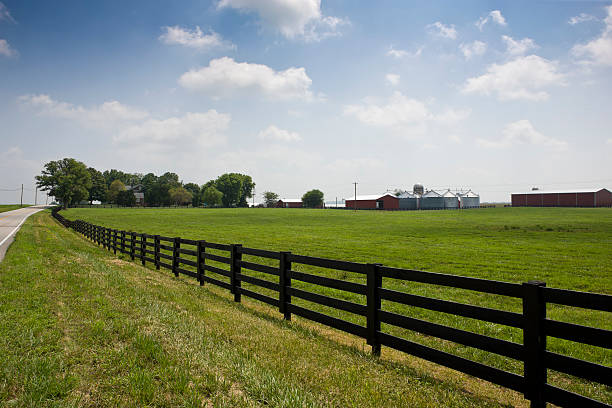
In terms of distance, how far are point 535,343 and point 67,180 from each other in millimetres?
127057

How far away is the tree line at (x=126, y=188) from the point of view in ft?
369

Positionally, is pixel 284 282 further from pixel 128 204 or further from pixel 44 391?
pixel 128 204

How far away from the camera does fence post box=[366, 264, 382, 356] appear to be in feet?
Result: 18.9

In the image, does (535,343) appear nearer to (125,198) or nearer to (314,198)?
(125,198)

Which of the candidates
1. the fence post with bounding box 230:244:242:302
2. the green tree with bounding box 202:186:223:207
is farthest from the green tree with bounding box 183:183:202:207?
the fence post with bounding box 230:244:242:302

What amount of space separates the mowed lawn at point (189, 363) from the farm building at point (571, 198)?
11571 cm

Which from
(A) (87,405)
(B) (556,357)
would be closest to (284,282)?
(A) (87,405)

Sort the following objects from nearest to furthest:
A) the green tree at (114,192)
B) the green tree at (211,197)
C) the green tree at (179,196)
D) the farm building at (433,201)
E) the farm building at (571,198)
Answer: the farm building at (571,198), the farm building at (433,201), the green tree at (114,192), the green tree at (179,196), the green tree at (211,197)

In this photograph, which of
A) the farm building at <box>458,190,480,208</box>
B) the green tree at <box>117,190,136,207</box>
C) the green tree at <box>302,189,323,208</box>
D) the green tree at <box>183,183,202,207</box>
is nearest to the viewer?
the farm building at <box>458,190,480,208</box>

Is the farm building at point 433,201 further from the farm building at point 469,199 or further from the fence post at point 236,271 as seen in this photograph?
the fence post at point 236,271

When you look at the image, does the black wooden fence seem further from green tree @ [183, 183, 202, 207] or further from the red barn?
green tree @ [183, 183, 202, 207]

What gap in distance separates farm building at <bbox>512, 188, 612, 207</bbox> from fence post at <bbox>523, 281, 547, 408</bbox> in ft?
381

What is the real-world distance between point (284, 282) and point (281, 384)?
3.70 meters

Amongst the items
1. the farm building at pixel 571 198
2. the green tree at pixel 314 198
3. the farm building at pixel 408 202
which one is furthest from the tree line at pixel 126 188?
the farm building at pixel 571 198
